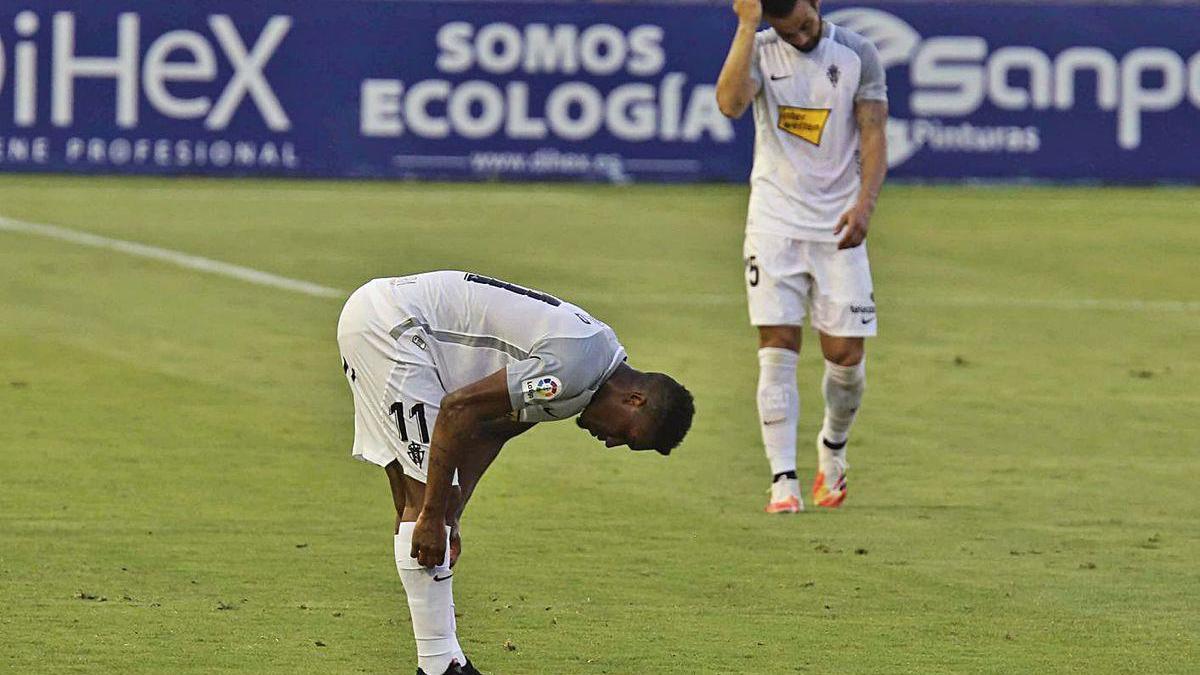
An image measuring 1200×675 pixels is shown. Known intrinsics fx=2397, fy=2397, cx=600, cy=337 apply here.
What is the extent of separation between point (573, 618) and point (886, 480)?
315cm

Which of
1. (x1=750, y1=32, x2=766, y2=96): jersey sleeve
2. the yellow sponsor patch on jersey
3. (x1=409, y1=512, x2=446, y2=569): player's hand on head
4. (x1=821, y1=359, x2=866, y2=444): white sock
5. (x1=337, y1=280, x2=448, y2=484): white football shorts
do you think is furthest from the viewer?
(x1=821, y1=359, x2=866, y2=444): white sock

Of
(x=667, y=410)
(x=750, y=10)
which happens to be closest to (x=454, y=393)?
(x=667, y=410)

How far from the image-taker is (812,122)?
31.9ft

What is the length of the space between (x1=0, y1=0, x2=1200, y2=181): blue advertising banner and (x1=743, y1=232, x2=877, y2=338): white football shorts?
1552 cm

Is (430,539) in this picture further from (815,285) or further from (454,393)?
(815,285)

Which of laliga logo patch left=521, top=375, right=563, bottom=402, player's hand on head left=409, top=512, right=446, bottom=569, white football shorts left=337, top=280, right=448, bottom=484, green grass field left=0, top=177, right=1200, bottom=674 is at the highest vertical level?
laliga logo patch left=521, top=375, right=563, bottom=402

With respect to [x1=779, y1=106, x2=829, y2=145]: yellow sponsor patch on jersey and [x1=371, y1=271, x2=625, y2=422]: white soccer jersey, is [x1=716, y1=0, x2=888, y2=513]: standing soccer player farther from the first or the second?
[x1=371, y1=271, x2=625, y2=422]: white soccer jersey

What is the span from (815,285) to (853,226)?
15.7 inches

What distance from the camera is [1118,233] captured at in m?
22.1

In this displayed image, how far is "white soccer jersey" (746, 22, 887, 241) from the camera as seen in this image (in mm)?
9680

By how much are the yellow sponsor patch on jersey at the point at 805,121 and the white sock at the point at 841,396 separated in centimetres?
93

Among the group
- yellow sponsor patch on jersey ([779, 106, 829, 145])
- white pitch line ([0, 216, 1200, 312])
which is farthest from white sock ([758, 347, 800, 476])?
white pitch line ([0, 216, 1200, 312])

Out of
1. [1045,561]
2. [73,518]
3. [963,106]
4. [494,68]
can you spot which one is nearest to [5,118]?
[494,68]

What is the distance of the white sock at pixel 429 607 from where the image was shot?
6.53 m
